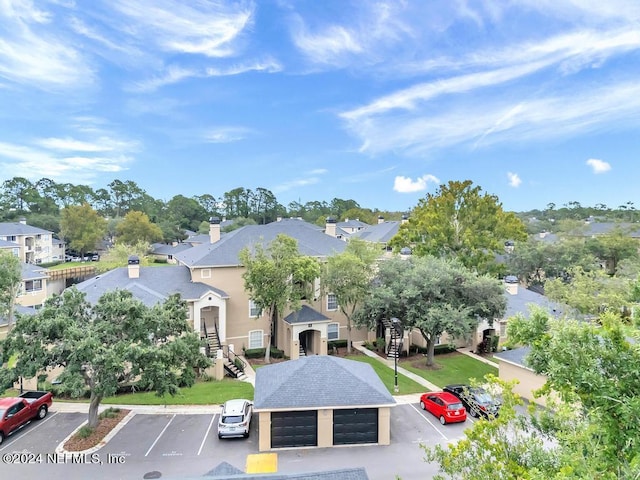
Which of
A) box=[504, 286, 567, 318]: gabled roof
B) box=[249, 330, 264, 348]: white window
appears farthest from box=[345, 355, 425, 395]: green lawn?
box=[504, 286, 567, 318]: gabled roof

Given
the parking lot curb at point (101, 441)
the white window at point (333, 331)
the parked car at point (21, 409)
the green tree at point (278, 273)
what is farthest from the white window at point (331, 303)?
the parked car at point (21, 409)

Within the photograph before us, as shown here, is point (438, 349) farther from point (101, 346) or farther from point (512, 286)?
point (101, 346)

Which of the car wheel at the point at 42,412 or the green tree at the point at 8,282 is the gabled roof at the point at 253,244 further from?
the car wheel at the point at 42,412

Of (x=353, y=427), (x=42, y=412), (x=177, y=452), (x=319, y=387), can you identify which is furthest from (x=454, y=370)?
(x=42, y=412)

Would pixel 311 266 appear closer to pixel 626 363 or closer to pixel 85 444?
pixel 85 444

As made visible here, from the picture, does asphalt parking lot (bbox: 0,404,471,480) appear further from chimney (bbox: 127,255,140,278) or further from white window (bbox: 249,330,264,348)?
chimney (bbox: 127,255,140,278)
